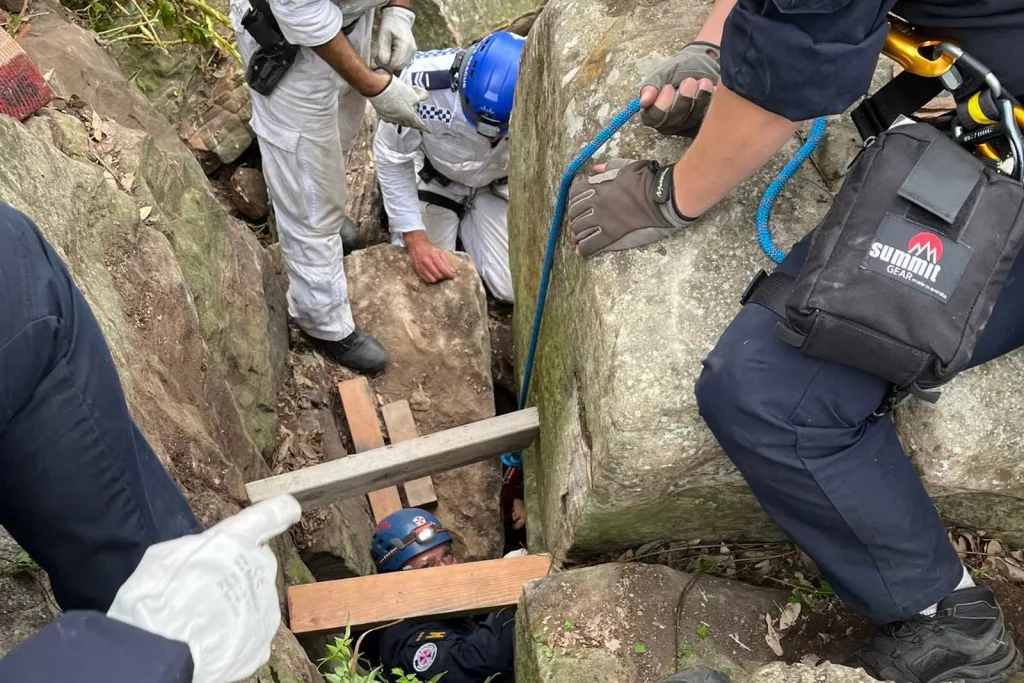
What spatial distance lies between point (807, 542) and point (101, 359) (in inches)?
65.0

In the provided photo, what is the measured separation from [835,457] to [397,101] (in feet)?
9.67

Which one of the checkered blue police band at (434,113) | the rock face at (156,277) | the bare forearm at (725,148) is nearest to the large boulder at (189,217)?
the rock face at (156,277)

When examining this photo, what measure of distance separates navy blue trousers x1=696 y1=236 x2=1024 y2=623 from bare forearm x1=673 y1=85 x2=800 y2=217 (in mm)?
254

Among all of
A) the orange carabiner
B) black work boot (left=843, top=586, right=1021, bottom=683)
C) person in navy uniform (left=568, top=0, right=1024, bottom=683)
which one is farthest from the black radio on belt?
black work boot (left=843, top=586, right=1021, bottom=683)

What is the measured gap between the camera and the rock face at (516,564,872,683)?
7.43 ft

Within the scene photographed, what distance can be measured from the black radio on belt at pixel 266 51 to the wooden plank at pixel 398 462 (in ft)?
6.14

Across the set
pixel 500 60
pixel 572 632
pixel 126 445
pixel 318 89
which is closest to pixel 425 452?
pixel 572 632

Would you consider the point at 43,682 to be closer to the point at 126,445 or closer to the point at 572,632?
the point at 126,445

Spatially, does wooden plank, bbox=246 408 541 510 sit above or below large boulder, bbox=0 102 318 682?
below

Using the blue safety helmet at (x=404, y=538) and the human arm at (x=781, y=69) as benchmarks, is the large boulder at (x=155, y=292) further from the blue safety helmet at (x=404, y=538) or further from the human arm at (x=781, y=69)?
the human arm at (x=781, y=69)

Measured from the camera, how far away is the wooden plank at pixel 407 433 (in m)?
4.11

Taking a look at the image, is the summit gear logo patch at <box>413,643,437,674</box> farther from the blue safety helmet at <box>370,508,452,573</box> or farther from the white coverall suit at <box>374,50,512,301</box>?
the white coverall suit at <box>374,50,512,301</box>

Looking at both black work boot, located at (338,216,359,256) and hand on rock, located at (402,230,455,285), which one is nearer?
hand on rock, located at (402,230,455,285)

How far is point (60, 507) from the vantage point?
1.64 m
